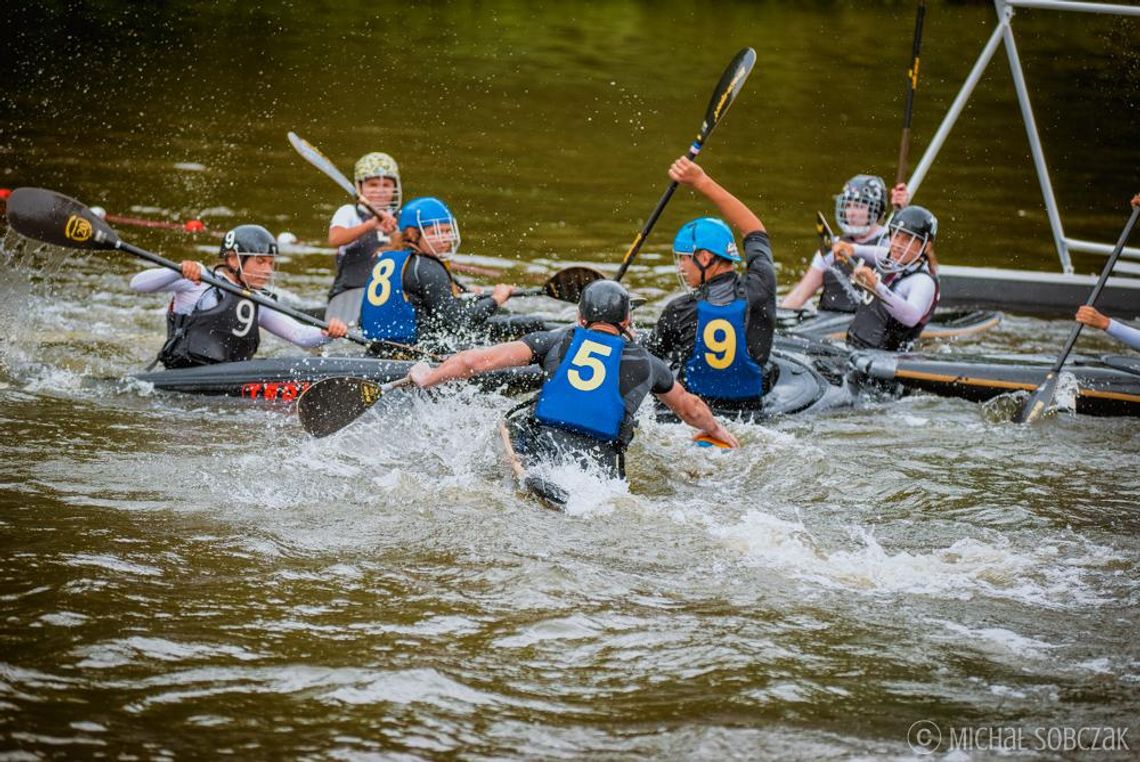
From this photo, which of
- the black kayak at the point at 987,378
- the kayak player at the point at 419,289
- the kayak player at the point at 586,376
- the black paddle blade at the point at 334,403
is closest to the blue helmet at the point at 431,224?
the kayak player at the point at 419,289

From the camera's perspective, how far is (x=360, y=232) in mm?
9977

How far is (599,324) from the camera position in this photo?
20.9 ft

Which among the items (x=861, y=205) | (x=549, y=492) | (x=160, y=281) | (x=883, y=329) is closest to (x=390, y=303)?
(x=160, y=281)

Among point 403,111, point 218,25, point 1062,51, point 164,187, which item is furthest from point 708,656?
point 1062,51

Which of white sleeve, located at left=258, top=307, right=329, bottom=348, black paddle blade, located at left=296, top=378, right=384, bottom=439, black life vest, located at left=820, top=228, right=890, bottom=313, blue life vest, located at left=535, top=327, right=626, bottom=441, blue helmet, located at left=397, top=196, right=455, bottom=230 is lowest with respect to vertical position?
black paddle blade, located at left=296, top=378, right=384, bottom=439

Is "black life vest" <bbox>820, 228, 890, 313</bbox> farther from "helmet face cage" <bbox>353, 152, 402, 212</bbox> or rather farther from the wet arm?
the wet arm

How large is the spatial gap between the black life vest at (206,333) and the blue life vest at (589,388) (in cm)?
286

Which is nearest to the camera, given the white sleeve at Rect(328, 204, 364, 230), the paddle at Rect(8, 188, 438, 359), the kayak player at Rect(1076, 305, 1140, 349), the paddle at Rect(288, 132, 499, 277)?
the paddle at Rect(8, 188, 438, 359)

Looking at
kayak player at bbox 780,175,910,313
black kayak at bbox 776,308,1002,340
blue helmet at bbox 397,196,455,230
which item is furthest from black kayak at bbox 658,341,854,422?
blue helmet at bbox 397,196,455,230

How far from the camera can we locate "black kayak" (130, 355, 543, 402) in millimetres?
8219

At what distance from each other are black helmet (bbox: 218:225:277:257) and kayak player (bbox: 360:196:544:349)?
0.73 m

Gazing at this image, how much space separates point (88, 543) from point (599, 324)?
2.50 metres

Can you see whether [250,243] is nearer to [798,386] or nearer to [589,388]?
[589,388]

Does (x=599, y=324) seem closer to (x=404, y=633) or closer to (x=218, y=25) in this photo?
(x=404, y=633)
